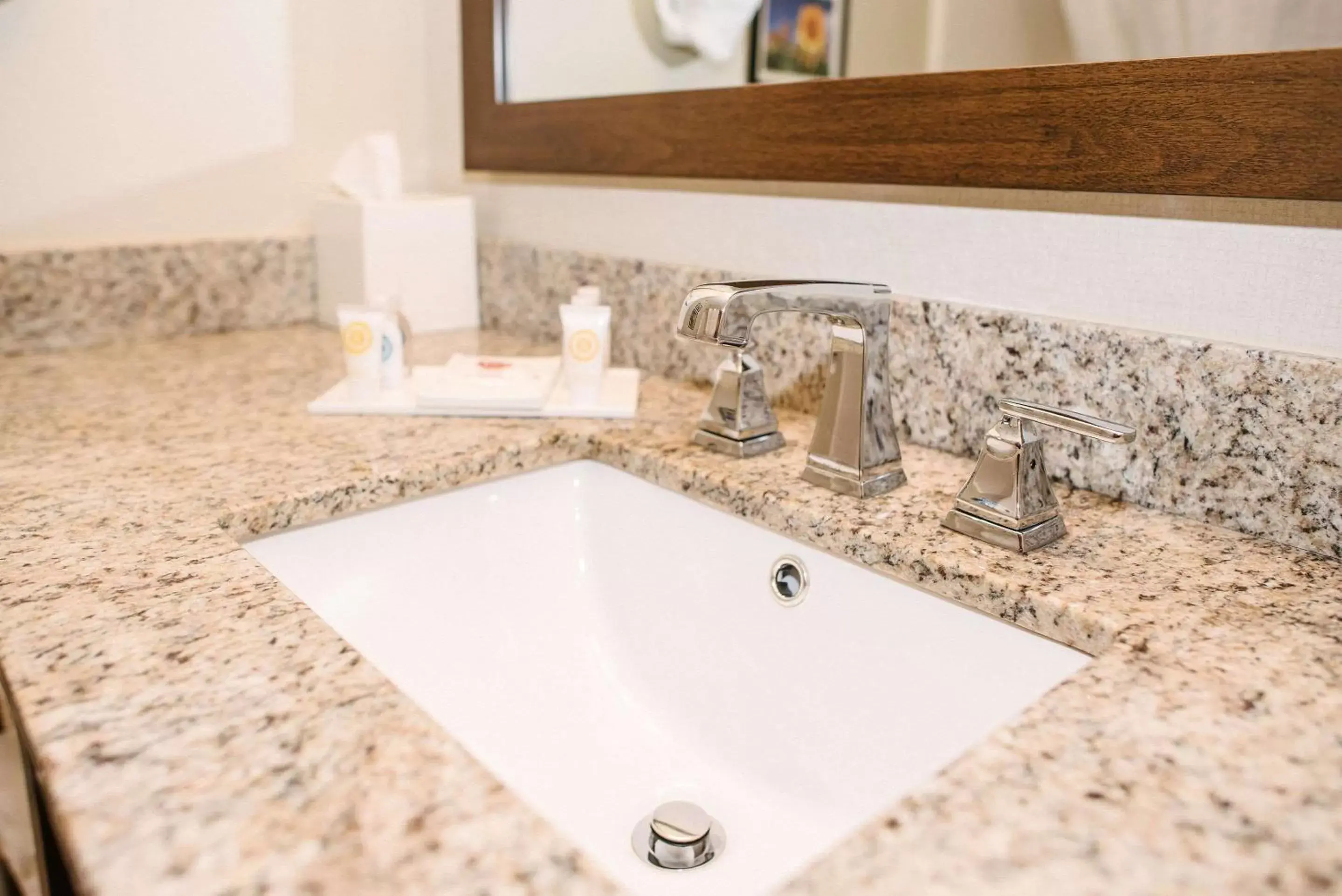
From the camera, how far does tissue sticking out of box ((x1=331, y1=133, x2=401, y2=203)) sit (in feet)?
3.82

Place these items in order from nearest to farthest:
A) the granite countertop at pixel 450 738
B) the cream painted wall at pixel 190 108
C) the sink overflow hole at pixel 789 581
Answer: the granite countertop at pixel 450 738 → the sink overflow hole at pixel 789 581 → the cream painted wall at pixel 190 108

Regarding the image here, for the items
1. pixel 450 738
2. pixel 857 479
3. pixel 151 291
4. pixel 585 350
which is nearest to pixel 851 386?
pixel 857 479

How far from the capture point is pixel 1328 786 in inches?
15.2

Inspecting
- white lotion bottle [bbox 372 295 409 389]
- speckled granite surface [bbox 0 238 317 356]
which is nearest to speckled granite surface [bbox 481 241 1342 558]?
white lotion bottle [bbox 372 295 409 389]

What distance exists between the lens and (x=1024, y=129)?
2.23ft

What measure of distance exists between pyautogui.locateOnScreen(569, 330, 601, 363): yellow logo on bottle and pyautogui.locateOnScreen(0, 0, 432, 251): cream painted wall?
22.0 inches

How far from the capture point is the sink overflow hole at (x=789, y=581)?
0.68 meters

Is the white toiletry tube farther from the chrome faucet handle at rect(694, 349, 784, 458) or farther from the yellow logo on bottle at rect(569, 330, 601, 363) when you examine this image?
the chrome faucet handle at rect(694, 349, 784, 458)

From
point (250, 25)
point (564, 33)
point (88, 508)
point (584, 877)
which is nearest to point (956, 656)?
point (584, 877)

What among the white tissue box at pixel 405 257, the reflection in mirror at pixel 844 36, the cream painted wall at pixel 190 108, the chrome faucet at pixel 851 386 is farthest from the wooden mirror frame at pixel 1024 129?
the cream painted wall at pixel 190 108

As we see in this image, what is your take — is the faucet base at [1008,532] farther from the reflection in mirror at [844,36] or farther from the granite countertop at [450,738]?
the reflection in mirror at [844,36]

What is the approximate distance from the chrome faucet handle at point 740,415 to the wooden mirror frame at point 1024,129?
186mm

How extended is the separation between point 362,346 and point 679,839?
53 centimetres

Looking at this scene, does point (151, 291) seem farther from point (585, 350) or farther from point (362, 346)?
point (585, 350)
